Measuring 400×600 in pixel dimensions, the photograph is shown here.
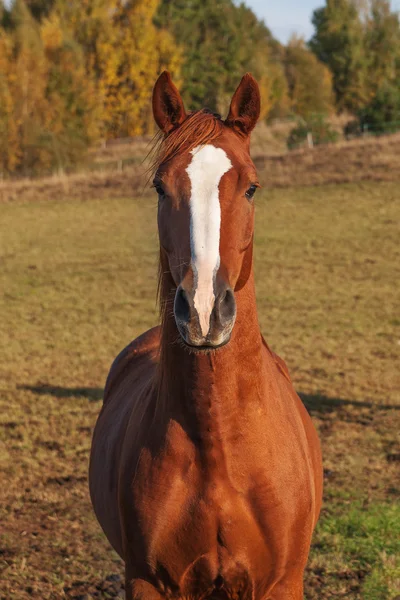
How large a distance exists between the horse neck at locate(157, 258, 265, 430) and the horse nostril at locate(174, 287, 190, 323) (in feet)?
1.30

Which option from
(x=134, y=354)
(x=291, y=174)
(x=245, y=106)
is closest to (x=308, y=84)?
(x=291, y=174)

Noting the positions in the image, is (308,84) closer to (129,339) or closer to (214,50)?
(214,50)

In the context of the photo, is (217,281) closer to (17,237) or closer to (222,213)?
(222,213)

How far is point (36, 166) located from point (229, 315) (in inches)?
1381

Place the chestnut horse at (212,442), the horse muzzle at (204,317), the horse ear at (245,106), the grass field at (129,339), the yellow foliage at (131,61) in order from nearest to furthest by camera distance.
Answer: the horse muzzle at (204,317) → the chestnut horse at (212,442) → the horse ear at (245,106) → the grass field at (129,339) → the yellow foliage at (131,61)

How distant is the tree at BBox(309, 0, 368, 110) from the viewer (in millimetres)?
56719

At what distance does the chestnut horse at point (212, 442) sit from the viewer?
8.38 ft

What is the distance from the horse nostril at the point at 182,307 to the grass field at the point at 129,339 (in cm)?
83

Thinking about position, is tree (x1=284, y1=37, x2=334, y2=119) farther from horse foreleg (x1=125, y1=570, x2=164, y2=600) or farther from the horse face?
horse foreleg (x1=125, y1=570, x2=164, y2=600)

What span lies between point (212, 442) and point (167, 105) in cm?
122

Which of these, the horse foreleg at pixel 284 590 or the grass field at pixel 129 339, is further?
the grass field at pixel 129 339

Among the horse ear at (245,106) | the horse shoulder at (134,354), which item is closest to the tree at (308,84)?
the horse shoulder at (134,354)

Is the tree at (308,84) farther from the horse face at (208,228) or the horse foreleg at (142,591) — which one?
the horse foreleg at (142,591)

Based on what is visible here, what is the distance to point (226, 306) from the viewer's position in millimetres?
2277
